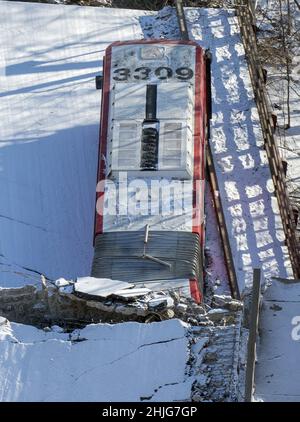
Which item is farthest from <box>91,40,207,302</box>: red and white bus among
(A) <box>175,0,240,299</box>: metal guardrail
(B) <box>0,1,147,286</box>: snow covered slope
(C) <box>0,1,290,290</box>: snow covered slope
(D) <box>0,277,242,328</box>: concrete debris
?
(D) <box>0,277,242,328</box>: concrete debris

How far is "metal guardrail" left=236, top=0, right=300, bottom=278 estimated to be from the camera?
22594mm

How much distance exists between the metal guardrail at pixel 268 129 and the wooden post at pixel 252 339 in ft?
20.8

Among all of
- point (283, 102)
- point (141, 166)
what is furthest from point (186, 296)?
point (283, 102)

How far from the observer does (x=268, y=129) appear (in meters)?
23.7

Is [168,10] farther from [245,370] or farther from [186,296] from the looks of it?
[245,370]

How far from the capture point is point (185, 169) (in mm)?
21016

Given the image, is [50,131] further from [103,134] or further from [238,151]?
[238,151]

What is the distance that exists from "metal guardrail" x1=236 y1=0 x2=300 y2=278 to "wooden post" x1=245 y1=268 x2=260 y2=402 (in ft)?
20.8

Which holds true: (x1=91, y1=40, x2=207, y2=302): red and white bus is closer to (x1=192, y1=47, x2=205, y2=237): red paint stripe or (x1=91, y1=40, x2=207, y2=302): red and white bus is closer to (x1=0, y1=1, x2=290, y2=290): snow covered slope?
(x1=192, y1=47, x2=205, y2=237): red paint stripe

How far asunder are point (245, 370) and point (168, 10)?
37.4 feet

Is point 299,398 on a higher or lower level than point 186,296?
lower

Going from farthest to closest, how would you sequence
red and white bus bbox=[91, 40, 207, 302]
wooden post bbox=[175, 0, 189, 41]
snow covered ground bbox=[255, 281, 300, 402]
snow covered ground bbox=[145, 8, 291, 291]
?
wooden post bbox=[175, 0, 189, 41]
snow covered ground bbox=[145, 8, 291, 291]
red and white bus bbox=[91, 40, 207, 302]
snow covered ground bbox=[255, 281, 300, 402]

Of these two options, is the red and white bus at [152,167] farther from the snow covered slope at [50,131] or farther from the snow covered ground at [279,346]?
the snow covered ground at [279,346]

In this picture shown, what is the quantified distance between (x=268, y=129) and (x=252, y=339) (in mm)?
8693
